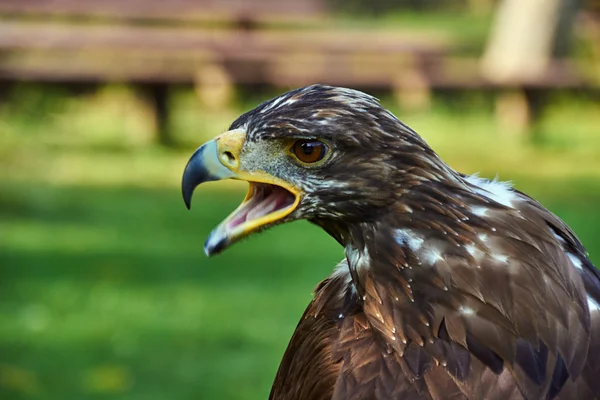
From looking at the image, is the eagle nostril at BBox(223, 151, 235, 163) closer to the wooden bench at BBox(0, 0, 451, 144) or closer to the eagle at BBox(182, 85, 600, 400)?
the eagle at BBox(182, 85, 600, 400)

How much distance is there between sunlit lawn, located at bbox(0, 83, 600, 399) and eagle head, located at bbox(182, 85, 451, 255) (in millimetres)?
3291

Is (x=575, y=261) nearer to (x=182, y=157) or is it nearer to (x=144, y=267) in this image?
(x=144, y=267)

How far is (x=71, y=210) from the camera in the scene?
29.5 ft

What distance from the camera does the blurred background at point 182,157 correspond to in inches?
247

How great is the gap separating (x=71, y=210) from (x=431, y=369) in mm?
6935

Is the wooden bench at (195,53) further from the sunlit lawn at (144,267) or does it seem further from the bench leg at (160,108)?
the sunlit lawn at (144,267)

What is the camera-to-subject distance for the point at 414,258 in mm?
2434

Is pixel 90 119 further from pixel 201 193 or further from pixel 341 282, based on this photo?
pixel 341 282

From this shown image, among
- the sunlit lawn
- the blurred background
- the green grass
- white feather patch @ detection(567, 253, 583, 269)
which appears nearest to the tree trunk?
the blurred background

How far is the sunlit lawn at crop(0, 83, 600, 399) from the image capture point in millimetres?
5977

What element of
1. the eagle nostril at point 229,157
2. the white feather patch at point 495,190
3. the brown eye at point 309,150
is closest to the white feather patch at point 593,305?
the white feather patch at point 495,190

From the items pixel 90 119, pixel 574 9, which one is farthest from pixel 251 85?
pixel 574 9

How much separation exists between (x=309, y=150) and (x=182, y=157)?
8513 mm

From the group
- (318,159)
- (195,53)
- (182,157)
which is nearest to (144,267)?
(182,157)
